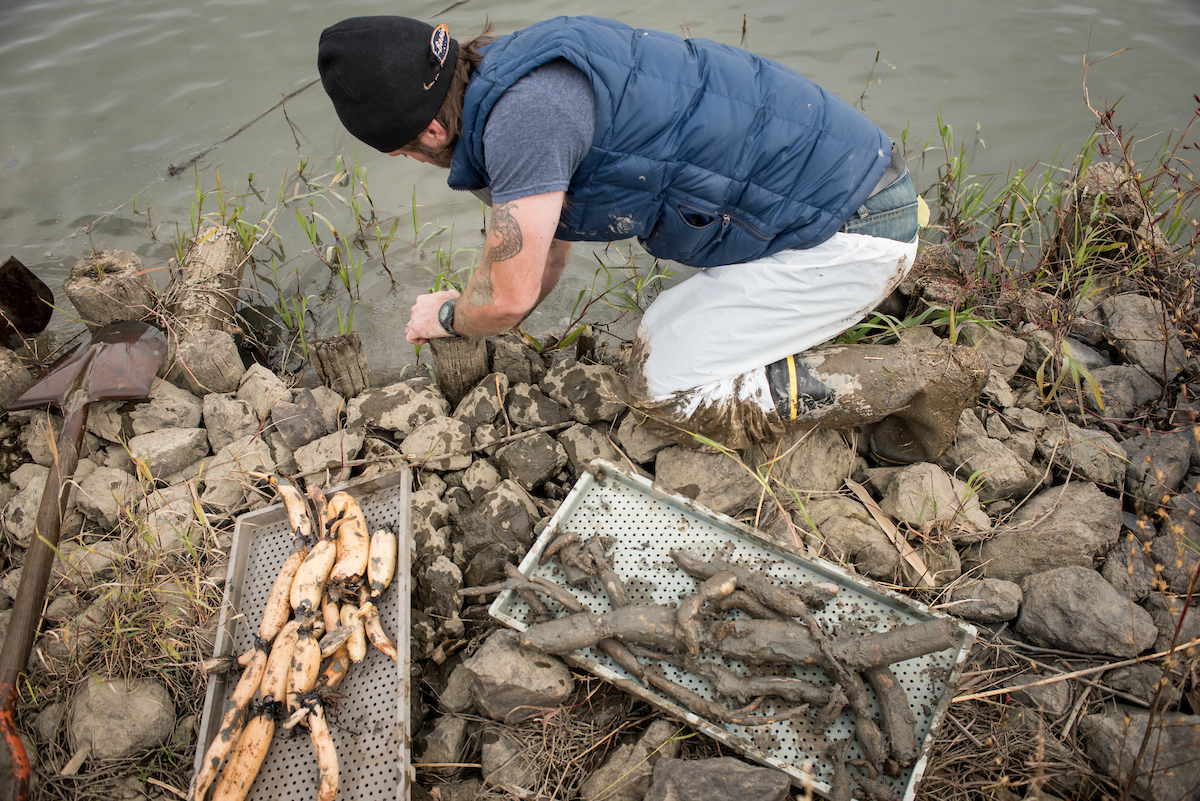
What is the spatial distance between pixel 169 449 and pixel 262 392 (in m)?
0.45

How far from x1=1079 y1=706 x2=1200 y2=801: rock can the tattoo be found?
2329mm

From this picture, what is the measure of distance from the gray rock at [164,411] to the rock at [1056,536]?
3567 millimetres

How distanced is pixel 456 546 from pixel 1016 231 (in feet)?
11.7

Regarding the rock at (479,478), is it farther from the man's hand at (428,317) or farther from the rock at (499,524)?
the man's hand at (428,317)

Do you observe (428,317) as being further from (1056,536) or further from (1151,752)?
(1151,752)

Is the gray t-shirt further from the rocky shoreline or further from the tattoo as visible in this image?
the rocky shoreline

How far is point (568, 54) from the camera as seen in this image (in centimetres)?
195

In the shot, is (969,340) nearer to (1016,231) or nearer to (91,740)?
(1016,231)

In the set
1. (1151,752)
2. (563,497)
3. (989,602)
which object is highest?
(563,497)

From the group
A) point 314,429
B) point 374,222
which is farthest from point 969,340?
point 374,222

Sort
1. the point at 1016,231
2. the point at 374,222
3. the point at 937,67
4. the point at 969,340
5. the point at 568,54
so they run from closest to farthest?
the point at 568,54
the point at 969,340
the point at 1016,231
the point at 374,222
the point at 937,67

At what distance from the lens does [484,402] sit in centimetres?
300

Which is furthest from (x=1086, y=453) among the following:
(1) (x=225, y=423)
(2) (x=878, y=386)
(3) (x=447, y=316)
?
(1) (x=225, y=423)

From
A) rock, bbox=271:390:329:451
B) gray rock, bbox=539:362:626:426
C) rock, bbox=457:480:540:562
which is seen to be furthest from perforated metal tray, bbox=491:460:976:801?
rock, bbox=271:390:329:451
